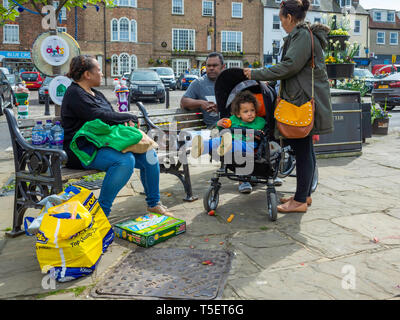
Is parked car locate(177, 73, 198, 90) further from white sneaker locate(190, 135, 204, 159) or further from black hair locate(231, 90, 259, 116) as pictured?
black hair locate(231, 90, 259, 116)

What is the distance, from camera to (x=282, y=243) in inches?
136

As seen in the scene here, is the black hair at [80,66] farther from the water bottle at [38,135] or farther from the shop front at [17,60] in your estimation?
the shop front at [17,60]

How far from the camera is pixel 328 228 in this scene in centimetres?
379

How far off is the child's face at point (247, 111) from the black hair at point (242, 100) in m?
0.03

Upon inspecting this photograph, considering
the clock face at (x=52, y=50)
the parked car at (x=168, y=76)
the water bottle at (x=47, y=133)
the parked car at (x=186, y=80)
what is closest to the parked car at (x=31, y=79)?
the parked car at (x=168, y=76)

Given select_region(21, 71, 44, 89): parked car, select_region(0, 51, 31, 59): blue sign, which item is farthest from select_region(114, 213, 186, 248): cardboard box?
select_region(0, 51, 31, 59): blue sign

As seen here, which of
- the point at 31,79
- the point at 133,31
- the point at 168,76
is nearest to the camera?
the point at 31,79

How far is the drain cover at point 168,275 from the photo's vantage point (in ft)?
8.64

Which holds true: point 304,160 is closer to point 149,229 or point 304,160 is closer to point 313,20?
point 149,229

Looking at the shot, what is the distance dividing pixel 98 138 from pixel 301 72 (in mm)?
1953

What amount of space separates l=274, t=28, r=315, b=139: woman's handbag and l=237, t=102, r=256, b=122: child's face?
372 mm

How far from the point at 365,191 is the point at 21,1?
7.71 m

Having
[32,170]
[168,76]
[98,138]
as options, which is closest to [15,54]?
[168,76]

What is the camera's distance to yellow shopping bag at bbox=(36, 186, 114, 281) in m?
2.82
